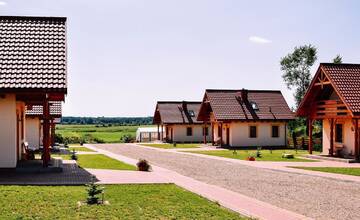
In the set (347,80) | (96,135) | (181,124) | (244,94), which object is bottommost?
(96,135)

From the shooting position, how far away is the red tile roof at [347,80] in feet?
93.8

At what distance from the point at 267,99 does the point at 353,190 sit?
35.6 metres

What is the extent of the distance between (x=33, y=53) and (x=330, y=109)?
1934 centimetres

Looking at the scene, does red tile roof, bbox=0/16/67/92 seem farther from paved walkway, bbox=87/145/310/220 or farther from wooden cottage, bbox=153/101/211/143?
wooden cottage, bbox=153/101/211/143

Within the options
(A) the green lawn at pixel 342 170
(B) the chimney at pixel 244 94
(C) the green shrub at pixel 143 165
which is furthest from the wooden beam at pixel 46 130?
(B) the chimney at pixel 244 94

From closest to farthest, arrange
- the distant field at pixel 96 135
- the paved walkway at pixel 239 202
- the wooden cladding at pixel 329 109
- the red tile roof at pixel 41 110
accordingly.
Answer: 1. the paved walkway at pixel 239 202
2. the wooden cladding at pixel 329 109
3. the red tile roof at pixel 41 110
4. the distant field at pixel 96 135

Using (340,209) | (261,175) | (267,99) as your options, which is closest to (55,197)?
(340,209)

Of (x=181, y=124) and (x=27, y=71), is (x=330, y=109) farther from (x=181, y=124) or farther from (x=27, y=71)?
(x=181, y=124)

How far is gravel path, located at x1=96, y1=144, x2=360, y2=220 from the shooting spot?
41.6 ft

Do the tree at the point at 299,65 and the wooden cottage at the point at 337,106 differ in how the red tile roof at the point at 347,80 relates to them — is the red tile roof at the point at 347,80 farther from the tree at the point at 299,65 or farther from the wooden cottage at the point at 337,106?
the tree at the point at 299,65

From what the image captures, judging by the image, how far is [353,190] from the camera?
16.5m

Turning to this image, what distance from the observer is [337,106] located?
100 feet

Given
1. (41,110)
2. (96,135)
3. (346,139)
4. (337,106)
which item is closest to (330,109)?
(337,106)

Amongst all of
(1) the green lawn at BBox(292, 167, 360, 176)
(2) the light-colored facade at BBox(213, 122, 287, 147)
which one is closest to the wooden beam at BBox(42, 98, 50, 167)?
(1) the green lawn at BBox(292, 167, 360, 176)
